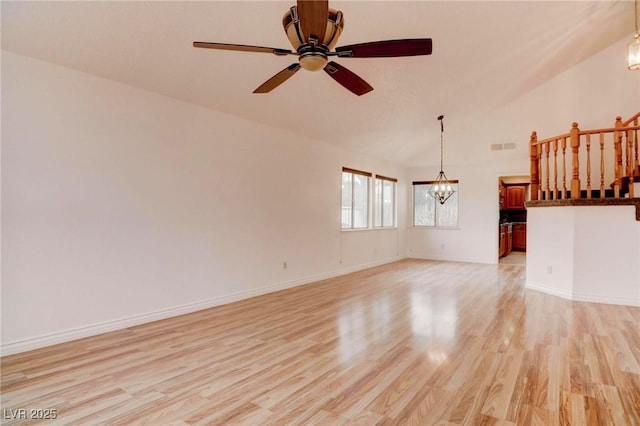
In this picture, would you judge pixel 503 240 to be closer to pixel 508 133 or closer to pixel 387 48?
pixel 508 133

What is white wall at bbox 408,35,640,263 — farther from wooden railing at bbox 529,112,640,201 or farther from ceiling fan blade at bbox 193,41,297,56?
ceiling fan blade at bbox 193,41,297,56

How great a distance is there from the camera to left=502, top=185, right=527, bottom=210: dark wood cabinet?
11758mm

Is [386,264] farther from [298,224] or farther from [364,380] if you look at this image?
[364,380]

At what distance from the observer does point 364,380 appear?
2551 mm

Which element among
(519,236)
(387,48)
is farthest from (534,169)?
(519,236)

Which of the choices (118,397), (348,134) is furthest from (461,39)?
(118,397)

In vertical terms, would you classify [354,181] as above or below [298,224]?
above

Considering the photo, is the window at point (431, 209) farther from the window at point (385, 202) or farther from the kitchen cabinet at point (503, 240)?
the kitchen cabinet at point (503, 240)

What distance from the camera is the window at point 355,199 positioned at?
288 inches

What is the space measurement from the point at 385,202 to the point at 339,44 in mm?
5673

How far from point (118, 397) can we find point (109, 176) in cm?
219

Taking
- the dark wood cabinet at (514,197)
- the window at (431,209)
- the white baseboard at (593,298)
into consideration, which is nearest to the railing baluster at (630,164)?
the white baseboard at (593,298)

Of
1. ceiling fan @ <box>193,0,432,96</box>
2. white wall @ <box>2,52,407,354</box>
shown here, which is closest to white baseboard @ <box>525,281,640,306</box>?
white wall @ <box>2,52,407,354</box>

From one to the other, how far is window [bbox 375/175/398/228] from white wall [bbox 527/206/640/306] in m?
3.82
